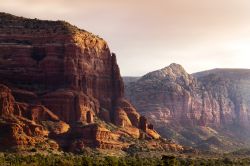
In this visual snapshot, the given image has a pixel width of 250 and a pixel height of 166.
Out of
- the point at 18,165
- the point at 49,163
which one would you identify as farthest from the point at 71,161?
the point at 18,165

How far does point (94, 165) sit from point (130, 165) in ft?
34.5

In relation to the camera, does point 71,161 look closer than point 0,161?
No

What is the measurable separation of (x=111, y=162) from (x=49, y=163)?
17.7 metres

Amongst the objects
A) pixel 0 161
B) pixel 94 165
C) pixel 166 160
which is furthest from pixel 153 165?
pixel 0 161

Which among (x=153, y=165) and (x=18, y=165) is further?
Answer: (x=153, y=165)

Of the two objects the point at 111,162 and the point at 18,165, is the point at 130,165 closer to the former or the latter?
the point at 111,162

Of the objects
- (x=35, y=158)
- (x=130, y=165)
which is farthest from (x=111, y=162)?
(x=35, y=158)

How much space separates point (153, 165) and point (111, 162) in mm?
12108

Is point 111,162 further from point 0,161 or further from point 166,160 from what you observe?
point 0,161

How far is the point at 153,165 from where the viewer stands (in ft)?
615

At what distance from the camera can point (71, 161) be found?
622 ft

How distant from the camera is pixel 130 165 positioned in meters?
187

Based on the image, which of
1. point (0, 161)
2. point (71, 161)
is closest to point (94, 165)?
point (71, 161)

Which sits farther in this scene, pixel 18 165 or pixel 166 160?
pixel 166 160
